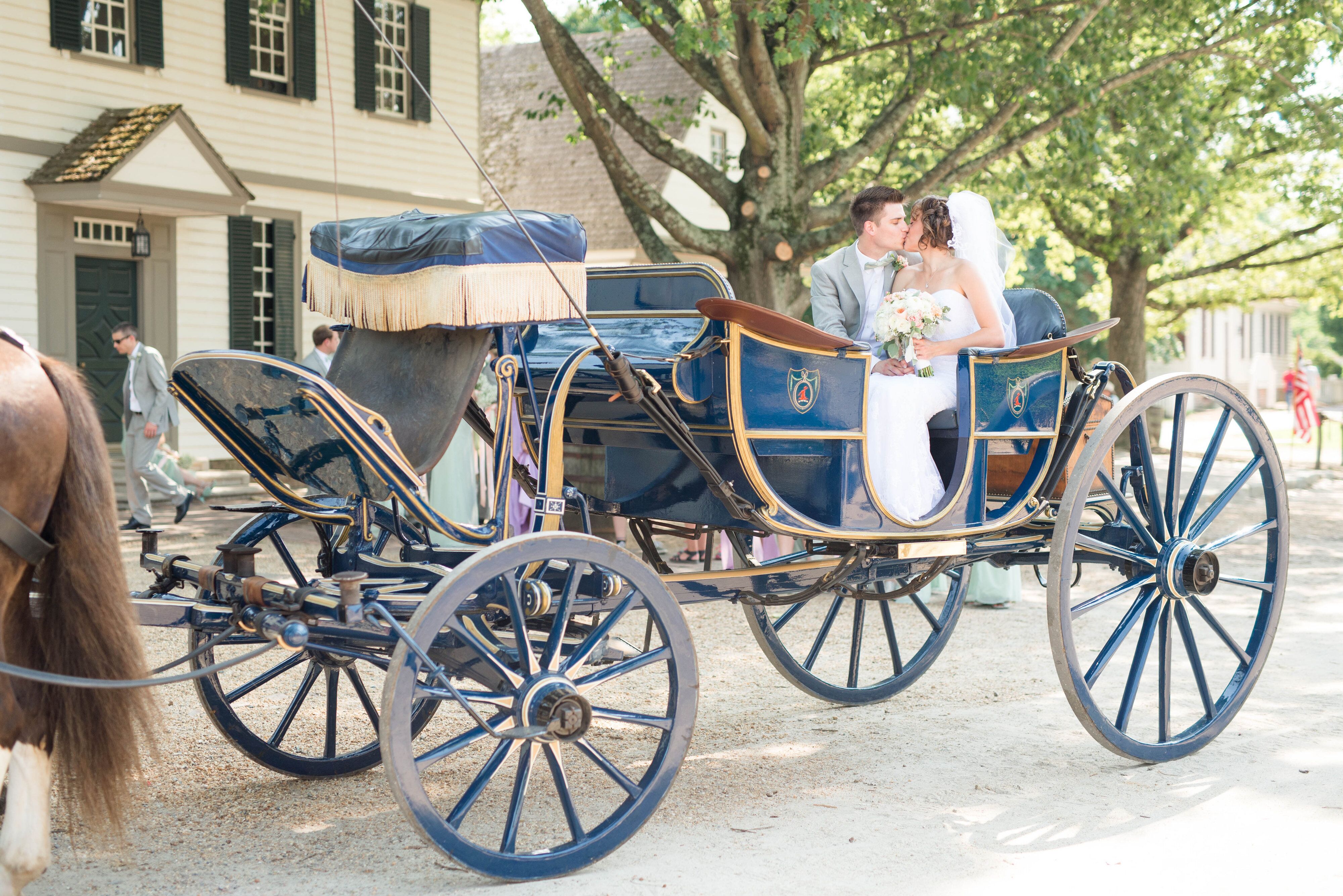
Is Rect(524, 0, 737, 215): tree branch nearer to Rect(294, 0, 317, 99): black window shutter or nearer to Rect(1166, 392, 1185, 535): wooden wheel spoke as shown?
Rect(294, 0, 317, 99): black window shutter

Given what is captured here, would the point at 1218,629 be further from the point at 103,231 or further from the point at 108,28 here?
the point at 108,28

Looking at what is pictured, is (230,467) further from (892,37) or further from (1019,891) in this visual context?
(1019,891)

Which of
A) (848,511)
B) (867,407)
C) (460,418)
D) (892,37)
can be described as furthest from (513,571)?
(892,37)

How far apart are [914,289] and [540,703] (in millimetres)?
2568

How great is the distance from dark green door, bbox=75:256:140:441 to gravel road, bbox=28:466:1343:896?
8.45 metres

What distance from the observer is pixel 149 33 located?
13.5 metres

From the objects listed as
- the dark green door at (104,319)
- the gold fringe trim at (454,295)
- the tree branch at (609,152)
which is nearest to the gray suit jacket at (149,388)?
the dark green door at (104,319)

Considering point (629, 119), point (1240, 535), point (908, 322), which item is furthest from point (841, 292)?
point (629, 119)

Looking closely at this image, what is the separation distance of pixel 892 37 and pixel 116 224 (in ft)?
26.9

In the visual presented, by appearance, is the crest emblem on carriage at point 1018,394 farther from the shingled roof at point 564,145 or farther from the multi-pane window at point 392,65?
the shingled roof at point 564,145

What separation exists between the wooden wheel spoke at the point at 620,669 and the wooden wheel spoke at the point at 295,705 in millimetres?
1224

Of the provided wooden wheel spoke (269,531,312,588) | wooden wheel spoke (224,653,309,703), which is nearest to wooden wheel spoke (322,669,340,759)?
wooden wheel spoke (224,653,309,703)

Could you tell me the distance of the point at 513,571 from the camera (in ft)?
11.7

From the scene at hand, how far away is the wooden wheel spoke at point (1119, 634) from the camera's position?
4648 mm
